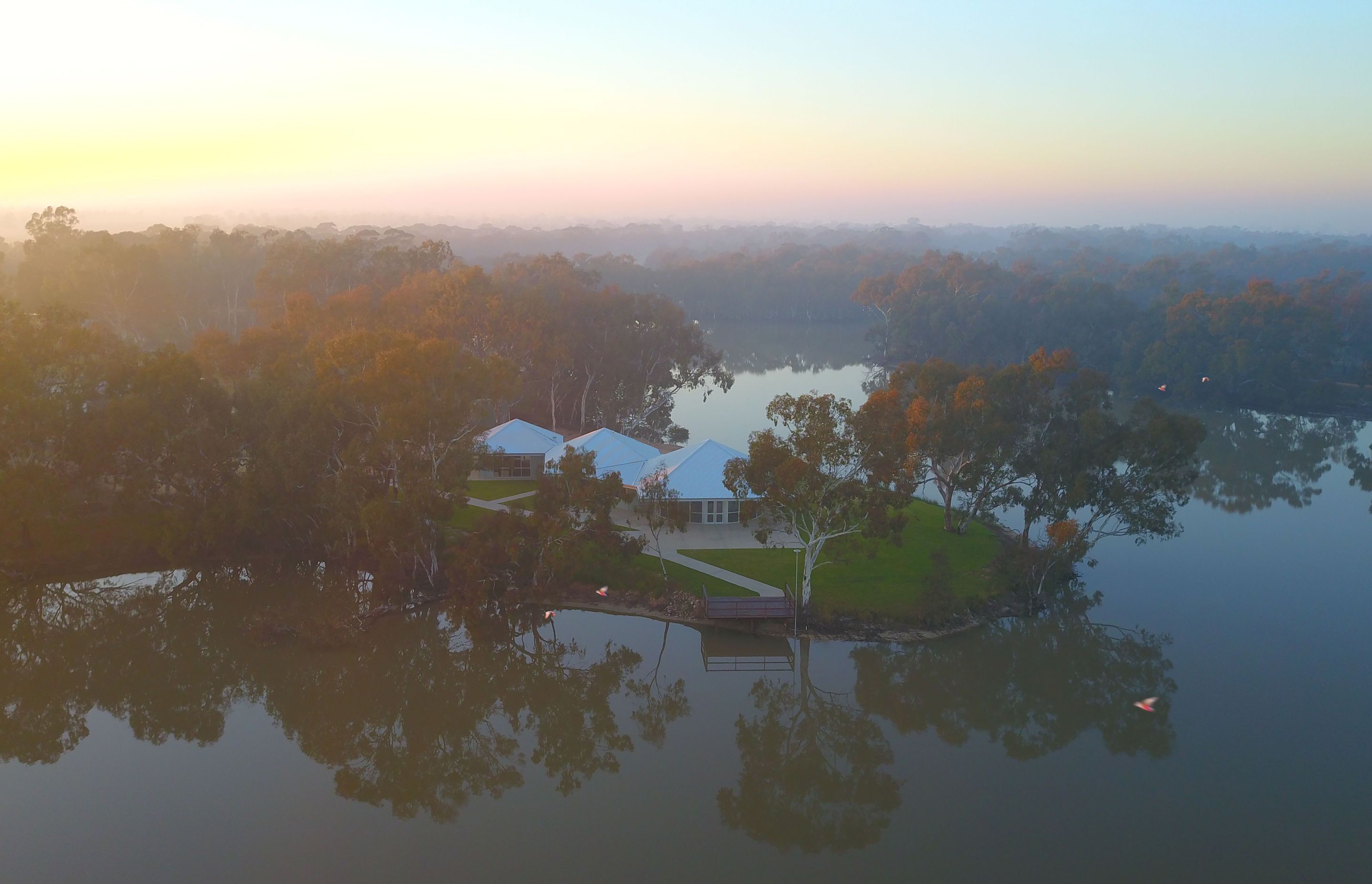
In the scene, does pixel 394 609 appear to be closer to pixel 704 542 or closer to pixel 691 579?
pixel 691 579

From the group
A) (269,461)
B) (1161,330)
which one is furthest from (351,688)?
(1161,330)

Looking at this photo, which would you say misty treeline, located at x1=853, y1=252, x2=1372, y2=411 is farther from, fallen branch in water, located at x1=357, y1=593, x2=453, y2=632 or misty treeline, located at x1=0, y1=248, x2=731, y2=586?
fallen branch in water, located at x1=357, y1=593, x2=453, y2=632

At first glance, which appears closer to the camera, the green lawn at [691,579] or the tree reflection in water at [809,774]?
the tree reflection in water at [809,774]

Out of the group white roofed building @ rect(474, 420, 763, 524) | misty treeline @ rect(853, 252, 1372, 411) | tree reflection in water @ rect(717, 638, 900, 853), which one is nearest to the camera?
tree reflection in water @ rect(717, 638, 900, 853)

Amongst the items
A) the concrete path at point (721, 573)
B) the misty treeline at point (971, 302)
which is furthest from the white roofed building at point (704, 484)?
the misty treeline at point (971, 302)

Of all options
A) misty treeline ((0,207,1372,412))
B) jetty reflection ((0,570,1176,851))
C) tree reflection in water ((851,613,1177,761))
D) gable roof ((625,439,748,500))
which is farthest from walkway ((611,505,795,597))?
misty treeline ((0,207,1372,412))

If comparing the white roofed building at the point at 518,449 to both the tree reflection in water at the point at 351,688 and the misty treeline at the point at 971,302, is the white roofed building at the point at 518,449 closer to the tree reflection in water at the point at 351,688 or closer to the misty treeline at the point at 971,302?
the misty treeline at the point at 971,302

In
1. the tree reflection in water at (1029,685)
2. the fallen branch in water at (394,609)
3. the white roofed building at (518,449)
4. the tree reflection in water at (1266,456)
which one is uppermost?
the white roofed building at (518,449)
